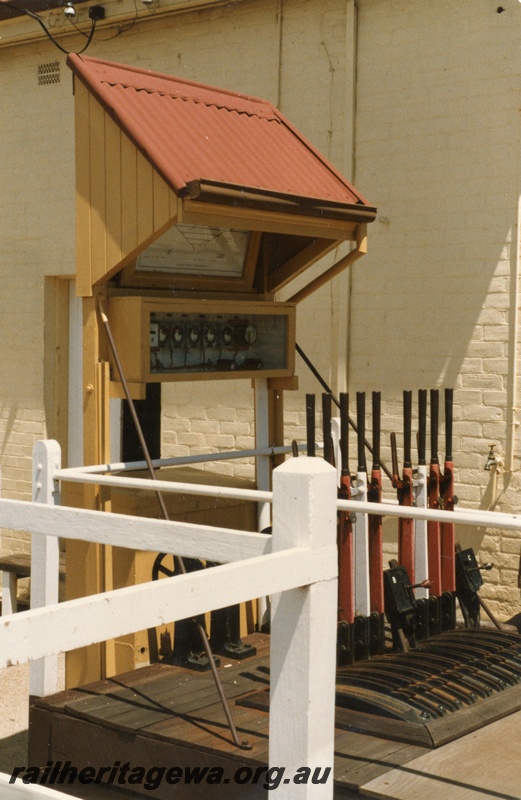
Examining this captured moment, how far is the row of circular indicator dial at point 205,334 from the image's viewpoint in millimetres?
4652

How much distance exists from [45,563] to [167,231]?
154 centimetres

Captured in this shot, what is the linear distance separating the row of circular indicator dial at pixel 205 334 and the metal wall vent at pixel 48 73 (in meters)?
4.40

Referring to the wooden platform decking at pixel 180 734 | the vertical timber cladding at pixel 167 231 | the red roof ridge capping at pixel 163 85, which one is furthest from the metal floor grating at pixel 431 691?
the red roof ridge capping at pixel 163 85

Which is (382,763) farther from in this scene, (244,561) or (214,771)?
(244,561)

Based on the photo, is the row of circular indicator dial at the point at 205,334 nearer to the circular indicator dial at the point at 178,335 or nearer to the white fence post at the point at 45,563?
the circular indicator dial at the point at 178,335

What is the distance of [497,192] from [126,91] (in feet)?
8.91

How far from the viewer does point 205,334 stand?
484 centimetres

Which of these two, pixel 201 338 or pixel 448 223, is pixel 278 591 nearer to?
pixel 201 338

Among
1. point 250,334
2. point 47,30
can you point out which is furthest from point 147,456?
point 47,30

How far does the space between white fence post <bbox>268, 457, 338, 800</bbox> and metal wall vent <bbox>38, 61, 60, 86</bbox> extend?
23.8 feet

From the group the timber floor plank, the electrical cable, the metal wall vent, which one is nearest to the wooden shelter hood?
the timber floor plank

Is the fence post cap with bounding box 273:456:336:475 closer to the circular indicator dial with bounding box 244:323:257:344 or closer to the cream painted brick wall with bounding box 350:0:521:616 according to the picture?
the circular indicator dial with bounding box 244:323:257:344

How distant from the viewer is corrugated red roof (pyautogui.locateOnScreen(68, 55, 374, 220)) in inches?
172

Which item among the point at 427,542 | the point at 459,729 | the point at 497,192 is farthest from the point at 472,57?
the point at 459,729
